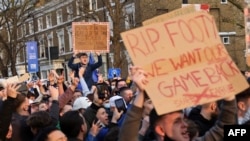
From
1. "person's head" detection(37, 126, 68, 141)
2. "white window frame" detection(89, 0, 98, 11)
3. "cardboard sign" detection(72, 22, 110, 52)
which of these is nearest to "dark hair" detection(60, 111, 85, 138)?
"person's head" detection(37, 126, 68, 141)

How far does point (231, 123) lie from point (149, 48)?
72 cm

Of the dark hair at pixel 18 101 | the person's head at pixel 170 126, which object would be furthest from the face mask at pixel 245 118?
the dark hair at pixel 18 101

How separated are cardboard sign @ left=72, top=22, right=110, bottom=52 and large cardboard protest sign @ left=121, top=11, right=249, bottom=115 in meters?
6.86

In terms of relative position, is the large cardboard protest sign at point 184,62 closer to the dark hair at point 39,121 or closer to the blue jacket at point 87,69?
the dark hair at point 39,121

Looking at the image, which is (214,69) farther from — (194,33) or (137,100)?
(137,100)

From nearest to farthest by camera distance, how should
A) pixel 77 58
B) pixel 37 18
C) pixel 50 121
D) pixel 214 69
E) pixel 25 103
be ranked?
pixel 214 69 < pixel 50 121 < pixel 25 103 < pixel 77 58 < pixel 37 18

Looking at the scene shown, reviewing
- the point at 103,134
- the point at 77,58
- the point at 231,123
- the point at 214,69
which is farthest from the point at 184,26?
the point at 77,58

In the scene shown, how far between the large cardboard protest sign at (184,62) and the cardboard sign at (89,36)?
686cm

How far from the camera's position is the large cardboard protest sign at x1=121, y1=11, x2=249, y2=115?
338 centimetres

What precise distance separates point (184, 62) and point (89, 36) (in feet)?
23.5

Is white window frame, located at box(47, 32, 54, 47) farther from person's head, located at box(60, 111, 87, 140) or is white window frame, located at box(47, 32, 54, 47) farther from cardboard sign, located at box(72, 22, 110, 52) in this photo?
person's head, located at box(60, 111, 87, 140)

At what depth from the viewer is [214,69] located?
11.3 ft

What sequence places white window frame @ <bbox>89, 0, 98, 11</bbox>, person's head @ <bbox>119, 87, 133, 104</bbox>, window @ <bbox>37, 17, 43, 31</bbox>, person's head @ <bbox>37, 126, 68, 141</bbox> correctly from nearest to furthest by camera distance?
person's head @ <bbox>37, 126, 68, 141</bbox>
person's head @ <bbox>119, 87, 133, 104</bbox>
white window frame @ <bbox>89, 0, 98, 11</bbox>
window @ <bbox>37, 17, 43, 31</bbox>

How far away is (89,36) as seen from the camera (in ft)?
34.7
